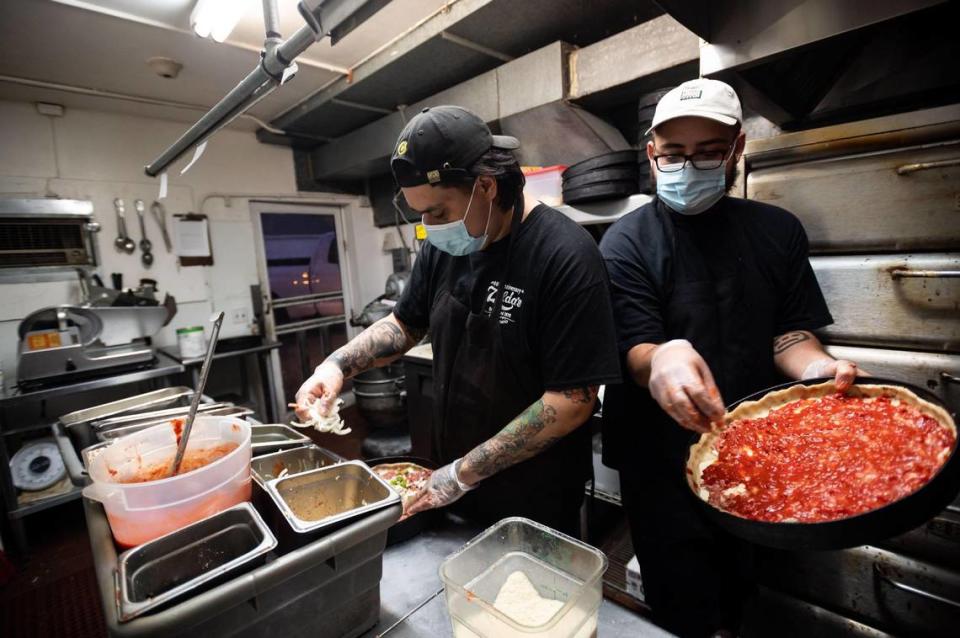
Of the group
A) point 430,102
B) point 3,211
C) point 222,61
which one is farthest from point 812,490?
point 3,211

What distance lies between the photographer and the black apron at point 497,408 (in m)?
1.37

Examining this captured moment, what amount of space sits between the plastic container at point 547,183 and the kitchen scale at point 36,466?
3777 mm

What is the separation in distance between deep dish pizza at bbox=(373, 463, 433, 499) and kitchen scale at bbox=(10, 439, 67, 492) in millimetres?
3120

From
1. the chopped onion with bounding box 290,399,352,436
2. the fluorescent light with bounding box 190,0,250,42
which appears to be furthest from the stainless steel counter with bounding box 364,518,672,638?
the fluorescent light with bounding box 190,0,250,42

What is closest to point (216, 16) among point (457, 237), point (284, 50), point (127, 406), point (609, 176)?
point (284, 50)

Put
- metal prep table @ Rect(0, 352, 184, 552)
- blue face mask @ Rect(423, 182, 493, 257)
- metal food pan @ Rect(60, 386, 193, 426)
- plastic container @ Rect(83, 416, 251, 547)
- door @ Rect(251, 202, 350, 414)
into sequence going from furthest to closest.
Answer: door @ Rect(251, 202, 350, 414) → metal prep table @ Rect(0, 352, 184, 552) → metal food pan @ Rect(60, 386, 193, 426) → blue face mask @ Rect(423, 182, 493, 257) → plastic container @ Rect(83, 416, 251, 547)

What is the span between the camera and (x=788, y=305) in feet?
4.90

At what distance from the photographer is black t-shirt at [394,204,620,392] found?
121 cm

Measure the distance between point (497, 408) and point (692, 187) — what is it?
0.94 m

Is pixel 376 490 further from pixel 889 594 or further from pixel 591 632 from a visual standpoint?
pixel 889 594

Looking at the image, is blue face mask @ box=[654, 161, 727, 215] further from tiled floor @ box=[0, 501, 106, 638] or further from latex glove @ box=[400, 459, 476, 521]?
tiled floor @ box=[0, 501, 106, 638]

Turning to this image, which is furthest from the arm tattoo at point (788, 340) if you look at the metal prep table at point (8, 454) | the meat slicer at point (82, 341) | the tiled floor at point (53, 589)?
the meat slicer at point (82, 341)

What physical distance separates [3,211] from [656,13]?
4704 millimetres

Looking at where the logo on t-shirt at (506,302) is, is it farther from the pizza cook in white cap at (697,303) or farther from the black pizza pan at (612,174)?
the black pizza pan at (612,174)
